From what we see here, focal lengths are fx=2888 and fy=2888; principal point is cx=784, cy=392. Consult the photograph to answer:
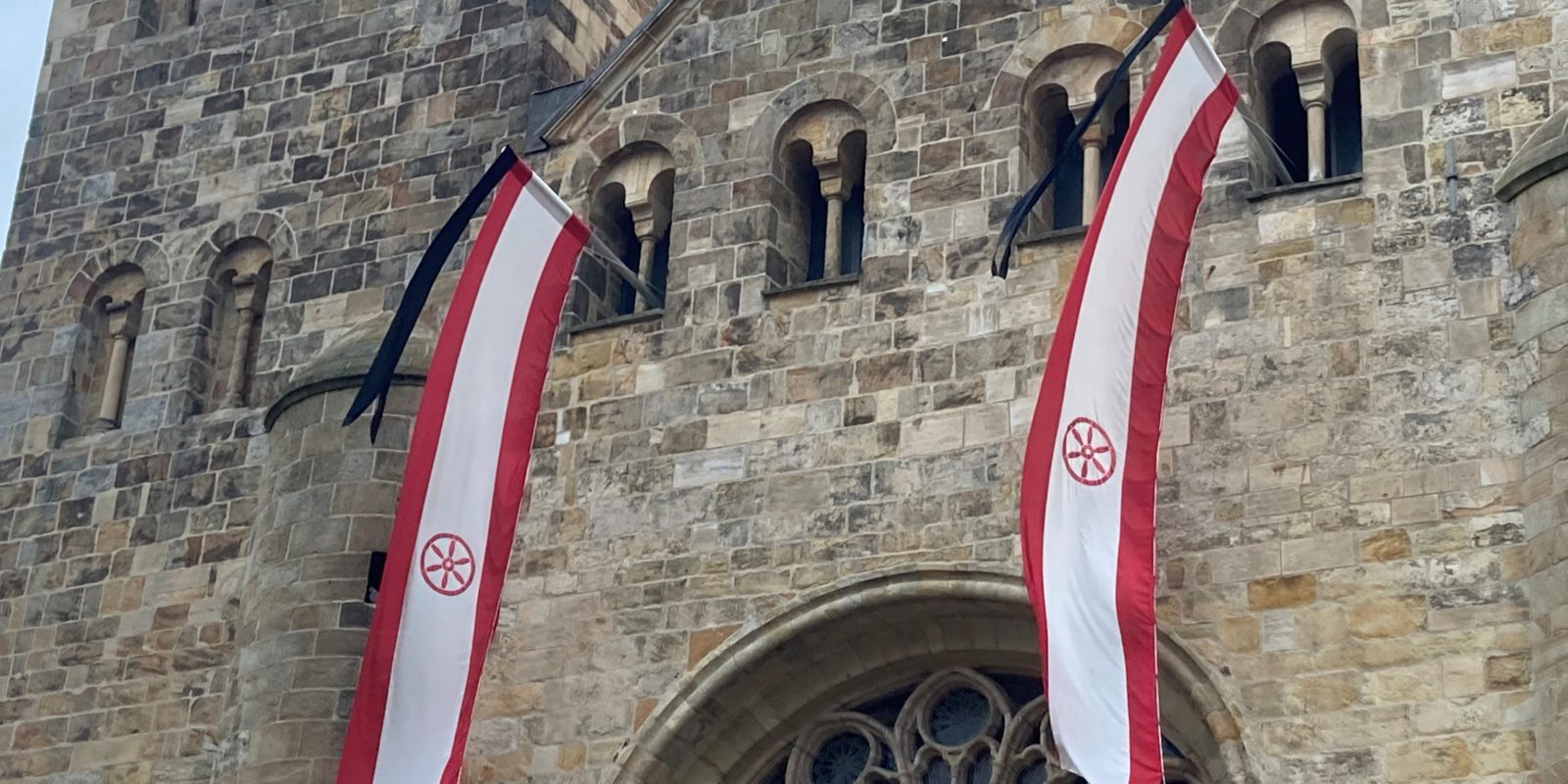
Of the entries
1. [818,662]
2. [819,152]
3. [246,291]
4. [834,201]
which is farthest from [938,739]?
[246,291]

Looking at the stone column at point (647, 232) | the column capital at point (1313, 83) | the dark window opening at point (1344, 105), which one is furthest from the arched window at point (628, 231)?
the dark window opening at point (1344, 105)

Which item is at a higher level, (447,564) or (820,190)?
(820,190)

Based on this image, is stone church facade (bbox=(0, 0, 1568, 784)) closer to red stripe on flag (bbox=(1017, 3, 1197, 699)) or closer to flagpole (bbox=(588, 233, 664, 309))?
flagpole (bbox=(588, 233, 664, 309))

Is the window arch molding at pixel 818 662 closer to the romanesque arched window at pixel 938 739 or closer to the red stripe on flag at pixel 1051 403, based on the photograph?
the romanesque arched window at pixel 938 739

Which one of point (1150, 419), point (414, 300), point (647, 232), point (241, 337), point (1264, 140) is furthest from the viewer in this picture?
point (241, 337)

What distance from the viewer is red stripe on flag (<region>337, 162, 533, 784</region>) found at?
16.6 meters

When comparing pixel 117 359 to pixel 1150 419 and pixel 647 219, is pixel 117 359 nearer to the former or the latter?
pixel 647 219

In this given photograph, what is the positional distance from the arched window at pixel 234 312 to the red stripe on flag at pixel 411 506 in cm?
310

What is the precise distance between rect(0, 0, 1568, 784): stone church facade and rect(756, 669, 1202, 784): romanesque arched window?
32 mm

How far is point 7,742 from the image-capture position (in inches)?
787

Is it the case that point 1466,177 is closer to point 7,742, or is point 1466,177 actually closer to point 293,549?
point 293,549

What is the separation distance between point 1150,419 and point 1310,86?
108 inches

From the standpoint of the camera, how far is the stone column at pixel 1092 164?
1759 cm

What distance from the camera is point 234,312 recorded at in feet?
69.1
